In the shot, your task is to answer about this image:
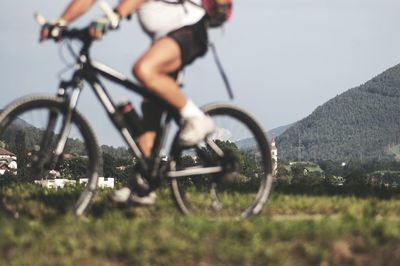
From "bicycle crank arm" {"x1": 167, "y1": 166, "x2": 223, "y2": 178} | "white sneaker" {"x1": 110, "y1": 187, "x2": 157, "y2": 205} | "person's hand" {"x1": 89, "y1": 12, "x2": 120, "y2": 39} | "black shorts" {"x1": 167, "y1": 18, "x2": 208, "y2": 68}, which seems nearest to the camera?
"person's hand" {"x1": 89, "y1": 12, "x2": 120, "y2": 39}

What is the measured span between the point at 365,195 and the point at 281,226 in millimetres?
5033

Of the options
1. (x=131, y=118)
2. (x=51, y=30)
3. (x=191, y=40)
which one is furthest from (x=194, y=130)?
(x=51, y=30)

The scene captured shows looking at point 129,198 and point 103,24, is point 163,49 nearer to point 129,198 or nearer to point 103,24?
point 103,24

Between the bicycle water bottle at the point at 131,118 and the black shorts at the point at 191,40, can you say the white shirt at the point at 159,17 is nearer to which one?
the black shorts at the point at 191,40

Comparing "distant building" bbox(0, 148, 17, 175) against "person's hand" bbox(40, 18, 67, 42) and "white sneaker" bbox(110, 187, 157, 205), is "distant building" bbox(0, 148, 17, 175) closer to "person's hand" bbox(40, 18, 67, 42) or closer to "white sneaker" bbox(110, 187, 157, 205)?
"white sneaker" bbox(110, 187, 157, 205)

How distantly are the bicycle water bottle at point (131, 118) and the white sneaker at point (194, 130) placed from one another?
362 mm

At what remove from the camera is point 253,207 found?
741 centimetres

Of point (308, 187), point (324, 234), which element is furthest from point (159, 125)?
point (308, 187)

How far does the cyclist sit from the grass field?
796 millimetres

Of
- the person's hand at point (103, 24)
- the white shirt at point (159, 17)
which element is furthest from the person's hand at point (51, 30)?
the white shirt at point (159, 17)

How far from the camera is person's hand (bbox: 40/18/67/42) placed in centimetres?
636

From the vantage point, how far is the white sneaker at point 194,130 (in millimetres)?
6762

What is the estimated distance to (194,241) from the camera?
5820 millimetres

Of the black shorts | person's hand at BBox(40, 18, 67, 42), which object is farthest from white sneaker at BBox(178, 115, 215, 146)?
person's hand at BBox(40, 18, 67, 42)
